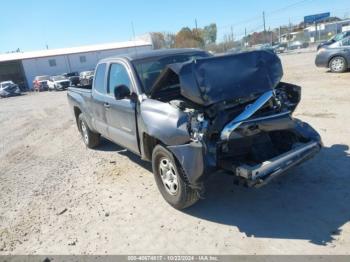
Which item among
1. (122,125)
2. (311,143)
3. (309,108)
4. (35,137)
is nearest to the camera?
(311,143)

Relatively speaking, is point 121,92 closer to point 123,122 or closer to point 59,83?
point 123,122

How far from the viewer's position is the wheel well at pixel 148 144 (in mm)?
→ 4840

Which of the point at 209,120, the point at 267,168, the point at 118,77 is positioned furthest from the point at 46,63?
the point at 267,168

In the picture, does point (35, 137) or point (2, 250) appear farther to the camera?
point (35, 137)

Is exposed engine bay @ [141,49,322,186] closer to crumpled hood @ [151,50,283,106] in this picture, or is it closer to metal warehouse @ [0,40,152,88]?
crumpled hood @ [151,50,283,106]

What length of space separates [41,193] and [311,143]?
4.29m

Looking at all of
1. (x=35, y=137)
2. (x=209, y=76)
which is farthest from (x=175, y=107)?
(x=35, y=137)

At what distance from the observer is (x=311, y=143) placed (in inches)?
171

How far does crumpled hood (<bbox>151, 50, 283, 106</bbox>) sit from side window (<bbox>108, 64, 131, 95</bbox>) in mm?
766

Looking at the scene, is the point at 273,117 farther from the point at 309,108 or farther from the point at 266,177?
the point at 309,108

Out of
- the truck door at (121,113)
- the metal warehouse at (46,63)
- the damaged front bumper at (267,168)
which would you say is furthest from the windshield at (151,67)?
the metal warehouse at (46,63)

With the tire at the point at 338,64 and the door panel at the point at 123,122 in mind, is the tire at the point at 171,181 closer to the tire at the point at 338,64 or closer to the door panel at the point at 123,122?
the door panel at the point at 123,122

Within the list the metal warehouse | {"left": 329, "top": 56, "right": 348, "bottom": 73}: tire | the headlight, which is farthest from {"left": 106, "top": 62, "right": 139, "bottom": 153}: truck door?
the metal warehouse

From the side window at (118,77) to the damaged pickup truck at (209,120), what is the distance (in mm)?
34
